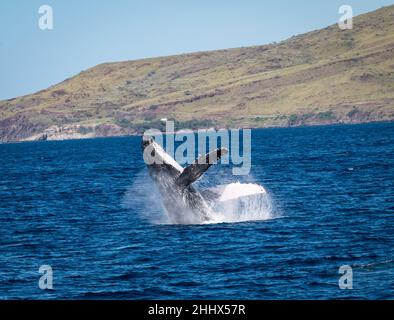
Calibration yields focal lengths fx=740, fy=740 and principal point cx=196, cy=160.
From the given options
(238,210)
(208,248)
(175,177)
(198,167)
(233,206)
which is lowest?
(208,248)

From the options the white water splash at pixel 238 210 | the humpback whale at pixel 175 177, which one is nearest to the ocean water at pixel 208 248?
the white water splash at pixel 238 210

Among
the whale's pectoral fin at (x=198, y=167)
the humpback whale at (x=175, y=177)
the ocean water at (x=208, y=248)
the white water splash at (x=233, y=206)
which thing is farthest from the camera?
the white water splash at (x=233, y=206)

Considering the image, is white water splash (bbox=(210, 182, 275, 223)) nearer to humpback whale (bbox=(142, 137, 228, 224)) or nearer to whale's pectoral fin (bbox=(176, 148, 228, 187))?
humpback whale (bbox=(142, 137, 228, 224))

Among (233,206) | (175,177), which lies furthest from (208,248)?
(233,206)

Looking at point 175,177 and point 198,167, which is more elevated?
point 198,167

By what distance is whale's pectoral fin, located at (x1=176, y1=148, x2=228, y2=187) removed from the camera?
1430 inches

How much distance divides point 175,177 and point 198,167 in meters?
2.59

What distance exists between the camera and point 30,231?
5075 centimetres

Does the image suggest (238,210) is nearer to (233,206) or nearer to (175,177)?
(233,206)

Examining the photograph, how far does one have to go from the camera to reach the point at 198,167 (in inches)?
1522

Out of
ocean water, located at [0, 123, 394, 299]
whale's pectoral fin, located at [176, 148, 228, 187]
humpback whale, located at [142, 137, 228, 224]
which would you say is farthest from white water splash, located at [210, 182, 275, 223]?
whale's pectoral fin, located at [176, 148, 228, 187]

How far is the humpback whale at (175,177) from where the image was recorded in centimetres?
3934

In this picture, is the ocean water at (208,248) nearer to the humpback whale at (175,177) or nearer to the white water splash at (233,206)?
the white water splash at (233,206)
